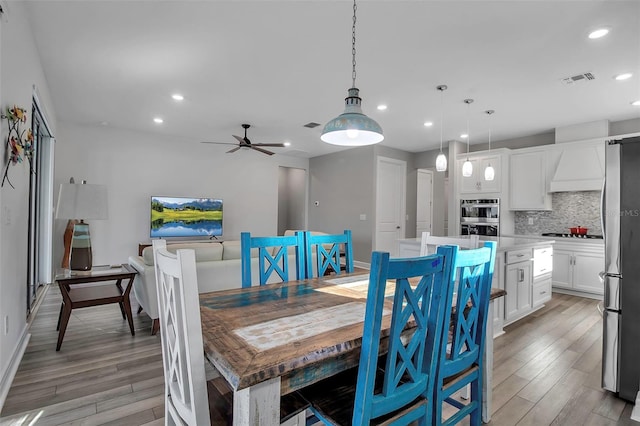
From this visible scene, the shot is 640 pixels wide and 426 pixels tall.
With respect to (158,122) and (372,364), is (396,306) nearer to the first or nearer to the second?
(372,364)

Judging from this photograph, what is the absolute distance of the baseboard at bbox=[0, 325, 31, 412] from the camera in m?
1.99

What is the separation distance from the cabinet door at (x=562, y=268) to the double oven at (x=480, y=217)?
3.01 feet

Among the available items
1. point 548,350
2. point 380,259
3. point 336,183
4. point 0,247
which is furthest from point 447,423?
point 336,183

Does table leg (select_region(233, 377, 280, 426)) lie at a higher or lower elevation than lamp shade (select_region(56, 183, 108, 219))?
lower

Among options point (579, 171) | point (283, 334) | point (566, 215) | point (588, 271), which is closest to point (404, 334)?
point (283, 334)

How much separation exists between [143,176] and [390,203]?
4933 millimetres

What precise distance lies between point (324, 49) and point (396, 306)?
250 centimetres

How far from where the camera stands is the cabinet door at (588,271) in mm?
4484

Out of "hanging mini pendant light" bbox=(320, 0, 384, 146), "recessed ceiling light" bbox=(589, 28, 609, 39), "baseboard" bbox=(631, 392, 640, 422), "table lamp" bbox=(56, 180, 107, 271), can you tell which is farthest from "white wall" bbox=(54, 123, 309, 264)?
"baseboard" bbox=(631, 392, 640, 422)

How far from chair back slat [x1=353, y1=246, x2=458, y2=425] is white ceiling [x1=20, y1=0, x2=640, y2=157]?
6.47ft

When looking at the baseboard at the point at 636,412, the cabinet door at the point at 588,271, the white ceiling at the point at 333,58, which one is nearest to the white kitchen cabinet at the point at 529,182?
the white ceiling at the point at 333,58

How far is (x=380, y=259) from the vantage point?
39.7 inches

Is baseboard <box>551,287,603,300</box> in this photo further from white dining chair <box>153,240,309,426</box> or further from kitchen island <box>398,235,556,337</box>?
white dining chair <box>153,240,309,426</box>

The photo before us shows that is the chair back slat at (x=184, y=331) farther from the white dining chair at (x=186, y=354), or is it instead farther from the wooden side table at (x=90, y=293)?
the wooden side table at (x=90, y=293)
